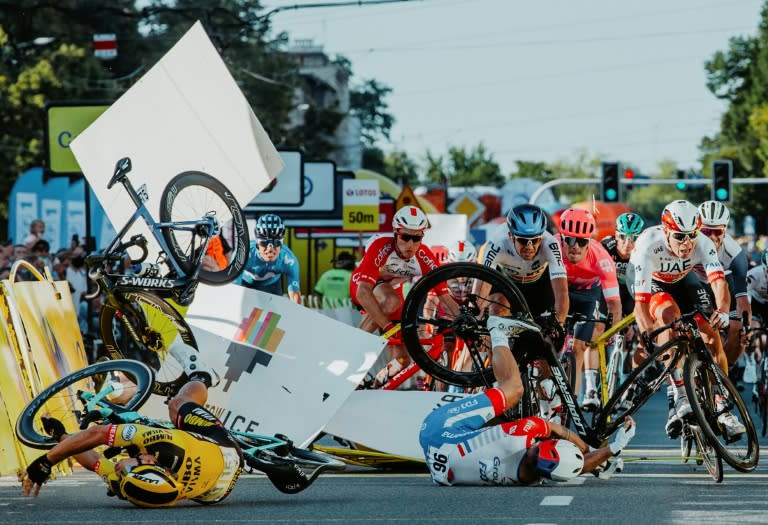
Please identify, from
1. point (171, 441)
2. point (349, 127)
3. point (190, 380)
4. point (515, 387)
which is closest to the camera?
point (171, 441)

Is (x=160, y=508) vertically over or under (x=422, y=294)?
under

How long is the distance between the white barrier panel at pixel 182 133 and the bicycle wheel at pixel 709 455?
161 inches

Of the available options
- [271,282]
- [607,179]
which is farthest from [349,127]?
[271,282]

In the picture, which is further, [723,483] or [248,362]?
[248,362]

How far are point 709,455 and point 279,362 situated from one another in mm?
3188

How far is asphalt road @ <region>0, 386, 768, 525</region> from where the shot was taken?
29.5 ft

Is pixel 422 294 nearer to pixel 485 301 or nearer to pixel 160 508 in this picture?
pixel 485 301

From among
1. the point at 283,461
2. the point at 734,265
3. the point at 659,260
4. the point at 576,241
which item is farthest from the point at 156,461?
the point at 734,265

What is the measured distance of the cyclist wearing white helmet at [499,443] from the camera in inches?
406

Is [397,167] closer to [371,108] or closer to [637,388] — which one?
[371,108]

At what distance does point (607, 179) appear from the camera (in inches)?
1629

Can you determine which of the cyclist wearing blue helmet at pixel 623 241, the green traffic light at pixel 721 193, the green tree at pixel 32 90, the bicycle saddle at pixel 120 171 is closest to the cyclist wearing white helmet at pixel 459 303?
the cyclist wearing blue helmet at pixel 623 241

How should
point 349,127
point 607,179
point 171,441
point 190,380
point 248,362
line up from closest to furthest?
1. point 171,441
2. point 190,380
3. point 248,362
4. point 607,179
5. point 349,127

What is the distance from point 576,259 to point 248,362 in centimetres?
323
